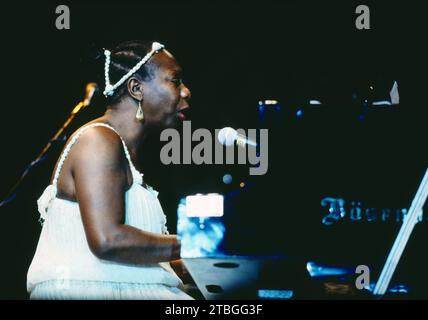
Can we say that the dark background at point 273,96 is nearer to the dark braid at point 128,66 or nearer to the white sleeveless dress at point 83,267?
the dark braid at point 128,66

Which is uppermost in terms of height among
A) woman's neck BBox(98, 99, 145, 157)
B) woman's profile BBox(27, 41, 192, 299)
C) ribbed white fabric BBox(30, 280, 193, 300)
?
woman's neck BBox(98, 99, 145, 157)

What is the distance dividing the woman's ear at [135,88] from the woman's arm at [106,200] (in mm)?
314

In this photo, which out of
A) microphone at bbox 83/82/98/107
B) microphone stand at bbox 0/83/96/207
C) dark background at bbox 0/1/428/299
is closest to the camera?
dark background at bbox 0/1/428/299

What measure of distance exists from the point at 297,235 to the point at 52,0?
1.91 metres

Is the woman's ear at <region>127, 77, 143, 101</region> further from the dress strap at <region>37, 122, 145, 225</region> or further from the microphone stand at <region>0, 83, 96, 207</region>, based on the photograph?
the microphone stand at <region>0, 83, 96, 207</region>

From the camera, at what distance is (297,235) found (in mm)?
1626

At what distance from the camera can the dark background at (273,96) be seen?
2188mm

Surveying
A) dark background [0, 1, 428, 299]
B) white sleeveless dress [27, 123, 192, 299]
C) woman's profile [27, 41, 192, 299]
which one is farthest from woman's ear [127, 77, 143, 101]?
white sleeveless dress [27, 123, 192, 299]

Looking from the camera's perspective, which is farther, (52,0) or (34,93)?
(34,93)

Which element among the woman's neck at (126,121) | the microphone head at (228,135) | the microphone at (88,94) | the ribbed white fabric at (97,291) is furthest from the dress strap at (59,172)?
the microphone at (88,94)

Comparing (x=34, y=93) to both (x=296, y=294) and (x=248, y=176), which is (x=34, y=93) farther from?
(x=296, y=294)

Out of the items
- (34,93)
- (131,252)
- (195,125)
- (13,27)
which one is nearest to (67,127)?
(34,93)

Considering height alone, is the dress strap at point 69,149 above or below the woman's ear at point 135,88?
below

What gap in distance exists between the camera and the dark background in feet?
7.18
